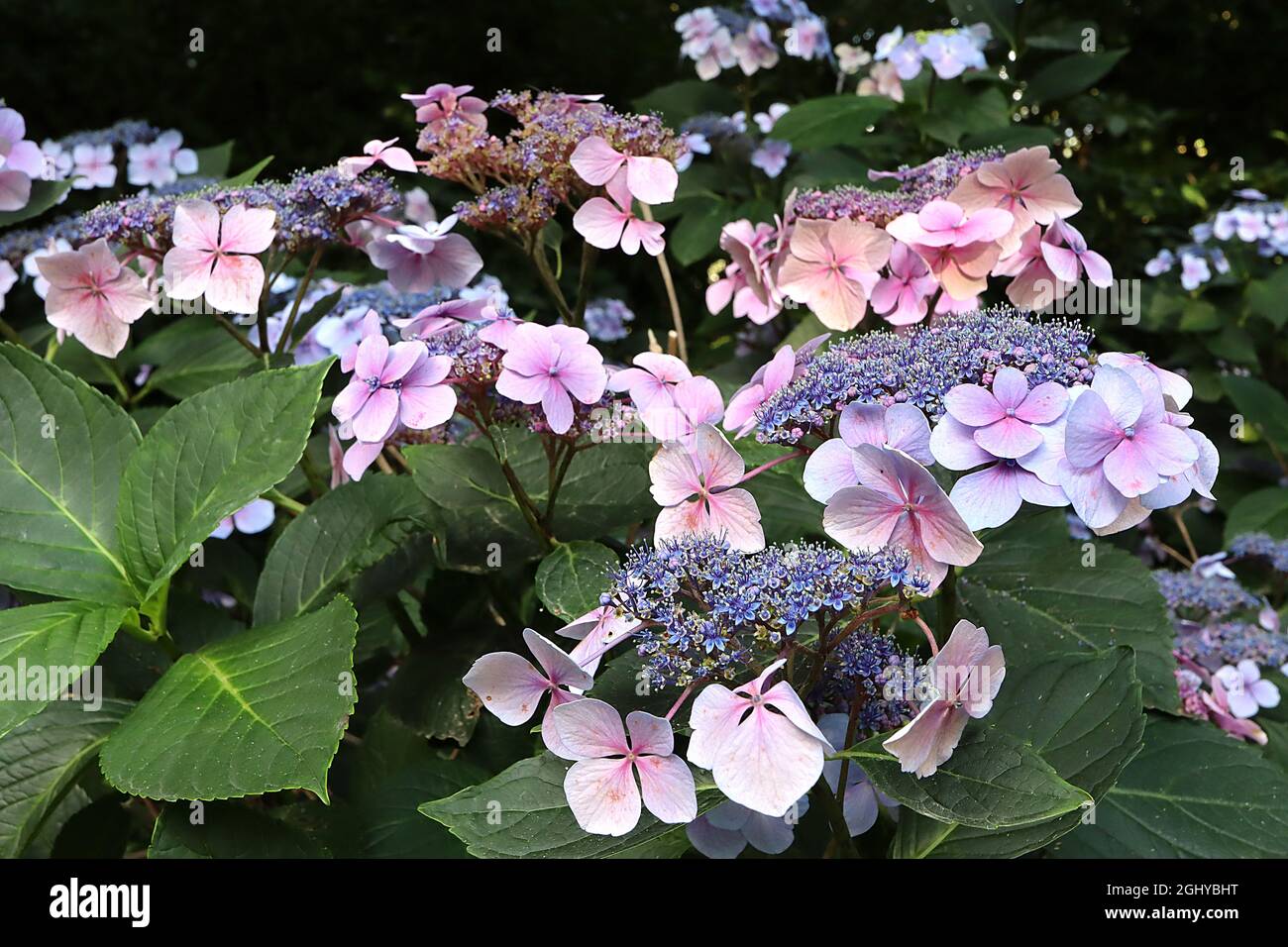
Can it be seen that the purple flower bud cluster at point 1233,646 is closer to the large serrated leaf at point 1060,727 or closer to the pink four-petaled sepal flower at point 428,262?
the large serrated leaf at point 1060,727

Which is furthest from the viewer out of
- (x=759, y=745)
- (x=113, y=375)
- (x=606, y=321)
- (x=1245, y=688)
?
(x=606, y=321)

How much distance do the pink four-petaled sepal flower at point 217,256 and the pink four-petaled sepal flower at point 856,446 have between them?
1.89ft

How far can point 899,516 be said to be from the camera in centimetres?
75

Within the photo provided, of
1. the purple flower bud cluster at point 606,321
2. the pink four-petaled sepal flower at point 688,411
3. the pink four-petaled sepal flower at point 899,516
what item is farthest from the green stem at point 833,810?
the purple flower bud cluster at point 606,321

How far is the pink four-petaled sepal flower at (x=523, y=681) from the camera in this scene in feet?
2.45

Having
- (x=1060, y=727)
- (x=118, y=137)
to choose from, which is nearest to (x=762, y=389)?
(x=1060, y=727)

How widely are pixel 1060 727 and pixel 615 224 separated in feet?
1.87

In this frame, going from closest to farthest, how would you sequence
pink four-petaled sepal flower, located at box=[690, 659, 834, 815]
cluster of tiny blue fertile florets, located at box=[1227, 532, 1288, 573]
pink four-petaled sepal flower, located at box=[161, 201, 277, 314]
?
pink four-petaled sepal flower, located at box=[690, 659, 834, 815] → pink four-petaled sepal flower, located at box=[161, 201, 277, 314] → cluster of tiny blue fertile florets, located at box=[1227, 532, 1288, 573]

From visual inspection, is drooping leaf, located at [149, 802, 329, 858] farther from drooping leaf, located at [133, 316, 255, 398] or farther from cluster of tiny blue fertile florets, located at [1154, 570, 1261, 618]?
cluster of tiny blue fertile florets, located at [1154, 570, 1261, 618]

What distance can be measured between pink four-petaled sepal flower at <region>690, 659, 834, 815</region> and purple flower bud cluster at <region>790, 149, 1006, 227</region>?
1.94ft

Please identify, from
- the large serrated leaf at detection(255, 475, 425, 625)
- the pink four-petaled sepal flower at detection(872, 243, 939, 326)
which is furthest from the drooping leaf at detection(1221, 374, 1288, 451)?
the large serrated leaf at detection(255, 475, 425, 625)

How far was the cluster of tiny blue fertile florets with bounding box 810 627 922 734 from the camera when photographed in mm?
785

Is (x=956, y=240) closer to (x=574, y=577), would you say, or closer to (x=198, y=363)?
(x=574, y=577)

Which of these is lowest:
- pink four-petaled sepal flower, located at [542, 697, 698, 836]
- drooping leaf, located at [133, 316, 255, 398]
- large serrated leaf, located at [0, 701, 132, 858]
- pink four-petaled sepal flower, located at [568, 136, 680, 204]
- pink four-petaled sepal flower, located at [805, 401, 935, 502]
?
large serrated leaf, located at [0, 701, 132, 858]
